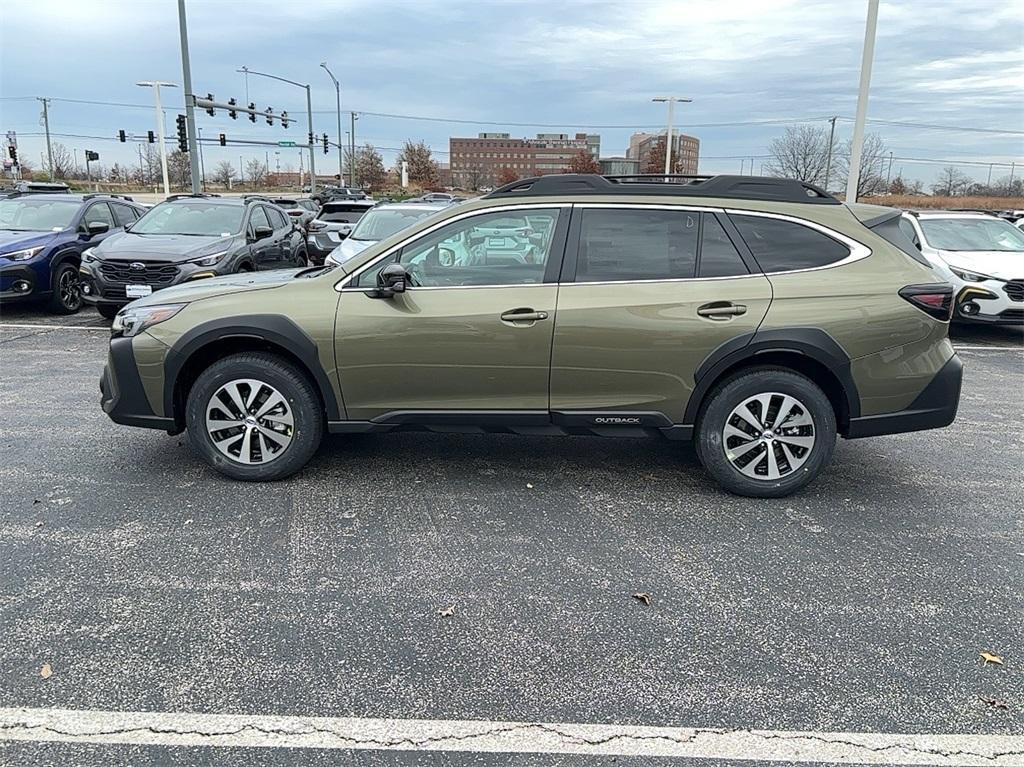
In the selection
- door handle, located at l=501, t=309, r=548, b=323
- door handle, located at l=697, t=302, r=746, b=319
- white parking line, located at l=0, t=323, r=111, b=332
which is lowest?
white parking line, located at l=0, t=323, r=111, b=332

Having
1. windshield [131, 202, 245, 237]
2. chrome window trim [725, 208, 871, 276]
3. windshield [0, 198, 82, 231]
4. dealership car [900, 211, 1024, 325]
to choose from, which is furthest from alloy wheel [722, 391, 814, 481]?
windshield [0, 198, 82, 231]

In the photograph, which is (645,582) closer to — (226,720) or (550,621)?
(550,621)

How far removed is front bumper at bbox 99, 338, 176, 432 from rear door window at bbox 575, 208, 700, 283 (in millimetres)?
2696

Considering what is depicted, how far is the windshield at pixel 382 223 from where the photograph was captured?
10.8 metres

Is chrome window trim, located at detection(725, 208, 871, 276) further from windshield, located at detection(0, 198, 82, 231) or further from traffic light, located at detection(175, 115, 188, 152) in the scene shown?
traffic light, located at detection(175, 115, 188, 152)

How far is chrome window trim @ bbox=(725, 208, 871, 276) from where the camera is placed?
14.5ft

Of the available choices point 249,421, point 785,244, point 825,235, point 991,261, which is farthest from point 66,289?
point 991,261

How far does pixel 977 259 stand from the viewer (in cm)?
1023

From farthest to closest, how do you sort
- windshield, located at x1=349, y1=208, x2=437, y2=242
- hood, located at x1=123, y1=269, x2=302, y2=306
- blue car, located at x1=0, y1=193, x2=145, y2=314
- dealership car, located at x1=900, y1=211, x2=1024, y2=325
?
1. windshield, located at x1=349, y1=208, x2=437, y2=242
2. blue car, located at x1=0, y1=193, x2=145, y2=314
3. dealership car, located at x1=900, y1=211, x2=1024, y2=325
4. hood, located at x1=123, y1=269, x2=302, y2=306

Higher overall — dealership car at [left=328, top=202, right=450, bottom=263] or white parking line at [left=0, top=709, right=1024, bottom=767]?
dealership car at [left=328, top=202, right=450, bottom=263]

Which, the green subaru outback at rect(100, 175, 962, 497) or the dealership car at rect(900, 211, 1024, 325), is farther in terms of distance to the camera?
the dealership car at rect(900, 211, 1024, 325)

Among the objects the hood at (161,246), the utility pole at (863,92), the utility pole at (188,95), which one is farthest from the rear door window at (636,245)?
the utility pole at (188,95)

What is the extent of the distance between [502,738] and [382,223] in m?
9.48

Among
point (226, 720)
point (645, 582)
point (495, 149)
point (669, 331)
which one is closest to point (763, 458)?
point (669, 331)
